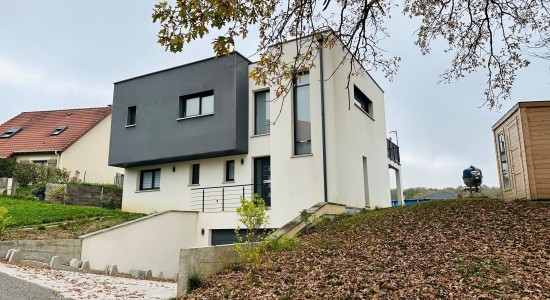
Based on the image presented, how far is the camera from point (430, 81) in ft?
33.5

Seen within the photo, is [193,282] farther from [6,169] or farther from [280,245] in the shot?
[6,169]

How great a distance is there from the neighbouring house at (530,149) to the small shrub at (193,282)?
810cm

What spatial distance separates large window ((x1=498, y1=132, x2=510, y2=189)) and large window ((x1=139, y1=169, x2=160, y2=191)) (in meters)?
12.5

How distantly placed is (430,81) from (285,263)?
6203 millimetres

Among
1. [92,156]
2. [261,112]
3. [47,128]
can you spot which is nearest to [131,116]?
[261,112]

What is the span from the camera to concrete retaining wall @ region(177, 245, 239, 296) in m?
6.75

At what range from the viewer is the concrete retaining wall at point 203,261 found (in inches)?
266

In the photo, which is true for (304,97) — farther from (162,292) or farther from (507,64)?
(162,292)

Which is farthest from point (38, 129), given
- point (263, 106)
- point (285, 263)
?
point (285, 263)

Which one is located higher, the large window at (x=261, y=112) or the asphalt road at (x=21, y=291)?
the large window at (x=261, y=112)

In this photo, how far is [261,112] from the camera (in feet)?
47.7

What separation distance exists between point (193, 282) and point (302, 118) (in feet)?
25.8

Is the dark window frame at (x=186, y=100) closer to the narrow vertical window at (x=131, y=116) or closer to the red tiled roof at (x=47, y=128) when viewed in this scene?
the narrow vertical window at (x=131, y=116)

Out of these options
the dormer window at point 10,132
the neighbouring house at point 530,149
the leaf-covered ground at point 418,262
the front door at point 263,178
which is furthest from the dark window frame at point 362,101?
the dormer window at point 10,132
